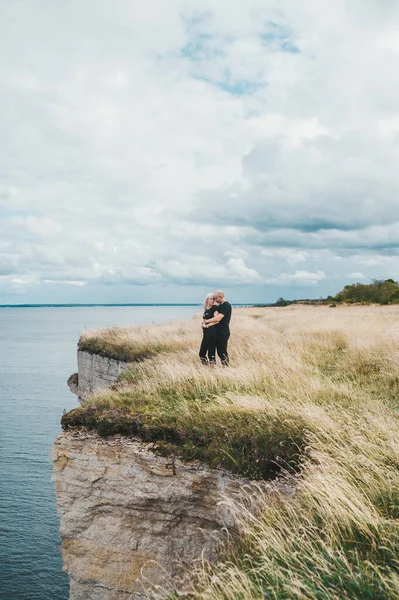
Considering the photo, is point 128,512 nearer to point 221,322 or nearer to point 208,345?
point 208,345

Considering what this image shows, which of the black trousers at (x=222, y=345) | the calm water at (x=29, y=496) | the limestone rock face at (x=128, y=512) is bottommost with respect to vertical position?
the calm water at (x=29, y=496)

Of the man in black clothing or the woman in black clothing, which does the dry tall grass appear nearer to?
the woman in black clothing

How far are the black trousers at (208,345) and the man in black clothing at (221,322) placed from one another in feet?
0.52

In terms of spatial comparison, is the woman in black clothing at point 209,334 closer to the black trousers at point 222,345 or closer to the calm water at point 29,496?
→ the black trousers at point 222,345

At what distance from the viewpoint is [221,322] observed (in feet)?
39.8

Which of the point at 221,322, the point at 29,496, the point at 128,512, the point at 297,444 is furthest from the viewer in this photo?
the point at 29,496

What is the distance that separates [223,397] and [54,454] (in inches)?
133

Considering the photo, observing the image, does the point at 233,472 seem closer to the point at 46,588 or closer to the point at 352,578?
the point at 352,578

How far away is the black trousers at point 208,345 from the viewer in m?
12.1

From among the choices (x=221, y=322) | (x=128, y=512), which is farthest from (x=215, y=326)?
(x=128, y=512)

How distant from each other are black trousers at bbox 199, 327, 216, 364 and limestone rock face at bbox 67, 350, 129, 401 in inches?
220

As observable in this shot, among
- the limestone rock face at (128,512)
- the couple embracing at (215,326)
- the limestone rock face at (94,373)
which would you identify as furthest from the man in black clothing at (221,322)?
the limestone rock face at (94,373)

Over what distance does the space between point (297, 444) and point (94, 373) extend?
47.8 feet

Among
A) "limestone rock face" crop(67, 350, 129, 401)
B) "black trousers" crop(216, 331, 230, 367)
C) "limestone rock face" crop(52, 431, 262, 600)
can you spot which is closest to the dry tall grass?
"limestone rock face" crop(52, 431, 262, 600)
